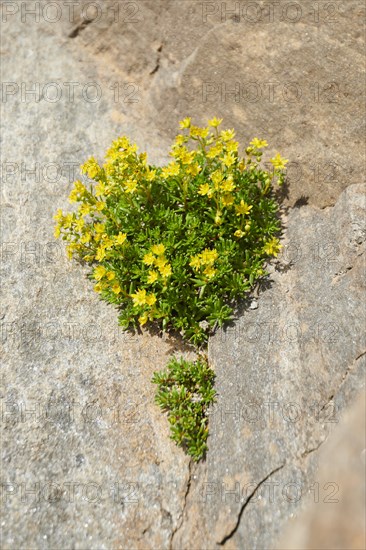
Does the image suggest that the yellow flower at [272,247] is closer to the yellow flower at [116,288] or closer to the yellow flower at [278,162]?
the yellow flower at [278,162]

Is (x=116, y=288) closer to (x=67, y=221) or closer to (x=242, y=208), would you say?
(x=67, y=221)

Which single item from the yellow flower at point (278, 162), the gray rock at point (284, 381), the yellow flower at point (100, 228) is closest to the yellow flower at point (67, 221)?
the yellow flower at point (100, 228)

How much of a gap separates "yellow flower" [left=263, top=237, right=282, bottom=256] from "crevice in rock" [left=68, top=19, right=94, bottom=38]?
14.7 ft

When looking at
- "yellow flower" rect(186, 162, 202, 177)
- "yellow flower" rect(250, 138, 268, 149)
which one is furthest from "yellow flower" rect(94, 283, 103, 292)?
"yellow flower" rect(250, 138, 268, 149)

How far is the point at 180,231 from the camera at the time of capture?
534cm

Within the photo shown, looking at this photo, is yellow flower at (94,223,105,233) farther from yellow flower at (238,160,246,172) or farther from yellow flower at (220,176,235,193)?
yellow flower at (238,160,246,172)

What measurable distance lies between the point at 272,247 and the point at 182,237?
921 millimetres

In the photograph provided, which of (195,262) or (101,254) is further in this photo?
(101,254)

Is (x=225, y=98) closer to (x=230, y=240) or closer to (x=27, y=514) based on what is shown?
(x=230, y=240)

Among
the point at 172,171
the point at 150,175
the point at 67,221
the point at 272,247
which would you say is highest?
the point at 172,171

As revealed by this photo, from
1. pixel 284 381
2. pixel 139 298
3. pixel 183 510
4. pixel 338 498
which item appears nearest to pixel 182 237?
pixel 139 298

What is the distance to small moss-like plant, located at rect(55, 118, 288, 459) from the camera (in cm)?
498

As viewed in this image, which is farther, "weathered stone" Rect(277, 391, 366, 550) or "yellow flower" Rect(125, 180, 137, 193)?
"yellow flower" Rect(125, 180, 137, 193)

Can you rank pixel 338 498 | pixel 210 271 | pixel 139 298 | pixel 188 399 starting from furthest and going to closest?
1. pixel 210 271
2. pixel 139 298
3. pixel 188 399
4. pixel 338 498
